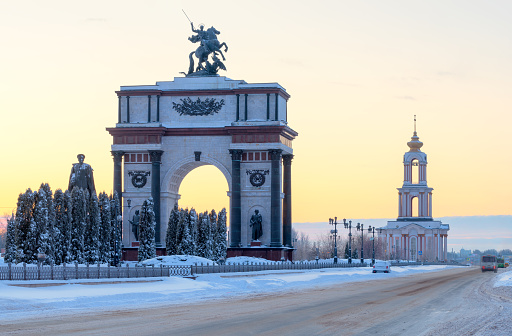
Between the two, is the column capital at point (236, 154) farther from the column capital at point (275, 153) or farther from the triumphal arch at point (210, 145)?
the column capital at point (275, 153)

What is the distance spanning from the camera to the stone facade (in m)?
86.8

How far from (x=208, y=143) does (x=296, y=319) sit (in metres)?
62.8

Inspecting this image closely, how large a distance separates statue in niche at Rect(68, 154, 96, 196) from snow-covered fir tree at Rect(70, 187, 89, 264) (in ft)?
9.26

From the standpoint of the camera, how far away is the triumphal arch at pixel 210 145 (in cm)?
8675

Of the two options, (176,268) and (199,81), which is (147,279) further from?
(199,81)

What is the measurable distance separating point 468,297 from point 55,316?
802 inches

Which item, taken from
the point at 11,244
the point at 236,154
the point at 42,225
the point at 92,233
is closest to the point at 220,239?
the point at 236,154

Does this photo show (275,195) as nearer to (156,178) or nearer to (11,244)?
(156,178)

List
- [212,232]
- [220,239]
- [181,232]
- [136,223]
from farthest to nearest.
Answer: [220,239] < [136,223] < [212,232] < [181,232]

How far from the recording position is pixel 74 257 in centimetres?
6419

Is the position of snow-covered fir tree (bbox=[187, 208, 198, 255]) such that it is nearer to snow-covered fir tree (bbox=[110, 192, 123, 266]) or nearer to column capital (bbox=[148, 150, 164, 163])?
snow-covered fir tree (bbox=[110, 192, 123, 266])

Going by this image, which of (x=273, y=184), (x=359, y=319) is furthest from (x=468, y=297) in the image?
(x=273, y=184)

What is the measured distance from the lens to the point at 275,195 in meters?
86.8

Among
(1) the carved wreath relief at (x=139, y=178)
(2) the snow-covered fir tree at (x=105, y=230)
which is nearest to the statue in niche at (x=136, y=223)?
(1) the carved wreath relief at (x=139, y=178)
